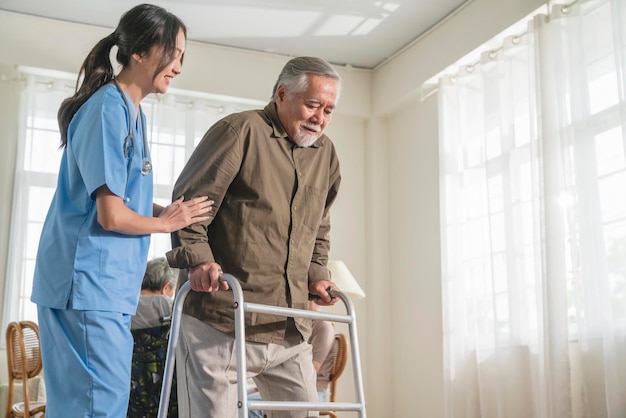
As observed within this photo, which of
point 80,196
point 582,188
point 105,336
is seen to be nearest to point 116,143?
point 80,196

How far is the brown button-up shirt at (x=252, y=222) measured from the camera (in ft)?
6.64

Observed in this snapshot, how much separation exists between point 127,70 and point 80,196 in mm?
369

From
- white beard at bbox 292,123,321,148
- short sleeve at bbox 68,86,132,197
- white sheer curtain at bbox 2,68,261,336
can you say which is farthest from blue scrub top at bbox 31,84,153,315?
white sheer curtain at bbox 2,68,261,336

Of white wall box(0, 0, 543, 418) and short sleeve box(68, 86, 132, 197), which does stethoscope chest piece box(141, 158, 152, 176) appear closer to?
short sleeve box(68, 86, 132, 197)

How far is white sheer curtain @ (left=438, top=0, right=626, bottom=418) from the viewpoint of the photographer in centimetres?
402

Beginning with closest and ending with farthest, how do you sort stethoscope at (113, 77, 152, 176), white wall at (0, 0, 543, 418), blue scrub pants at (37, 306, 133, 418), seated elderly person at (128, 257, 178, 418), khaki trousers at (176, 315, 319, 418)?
blue scrub pants at (37, 306, 133, 418) → stethoscope at (113, 77, 152, 176) → khaki trousers at (176, 315, 319, 418) → seated elderly person at (128, 257, 178, 418) → white wall at (0, 0, 543, 418)

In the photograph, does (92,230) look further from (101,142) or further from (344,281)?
(344,281)

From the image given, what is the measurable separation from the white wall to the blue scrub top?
383 centimetres

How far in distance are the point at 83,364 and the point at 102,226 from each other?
32 cm

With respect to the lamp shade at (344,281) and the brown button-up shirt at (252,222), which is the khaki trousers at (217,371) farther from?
the lamp shade at (344,281)

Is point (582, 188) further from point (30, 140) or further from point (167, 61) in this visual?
point (30, 140)

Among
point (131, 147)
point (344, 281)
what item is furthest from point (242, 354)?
Result: point (344, 281)

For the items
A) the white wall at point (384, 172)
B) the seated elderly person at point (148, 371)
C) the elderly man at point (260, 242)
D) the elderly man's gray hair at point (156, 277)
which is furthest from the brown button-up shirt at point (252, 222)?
the white wall at point (384, 172)

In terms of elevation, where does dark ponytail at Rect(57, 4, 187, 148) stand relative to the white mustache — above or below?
above
